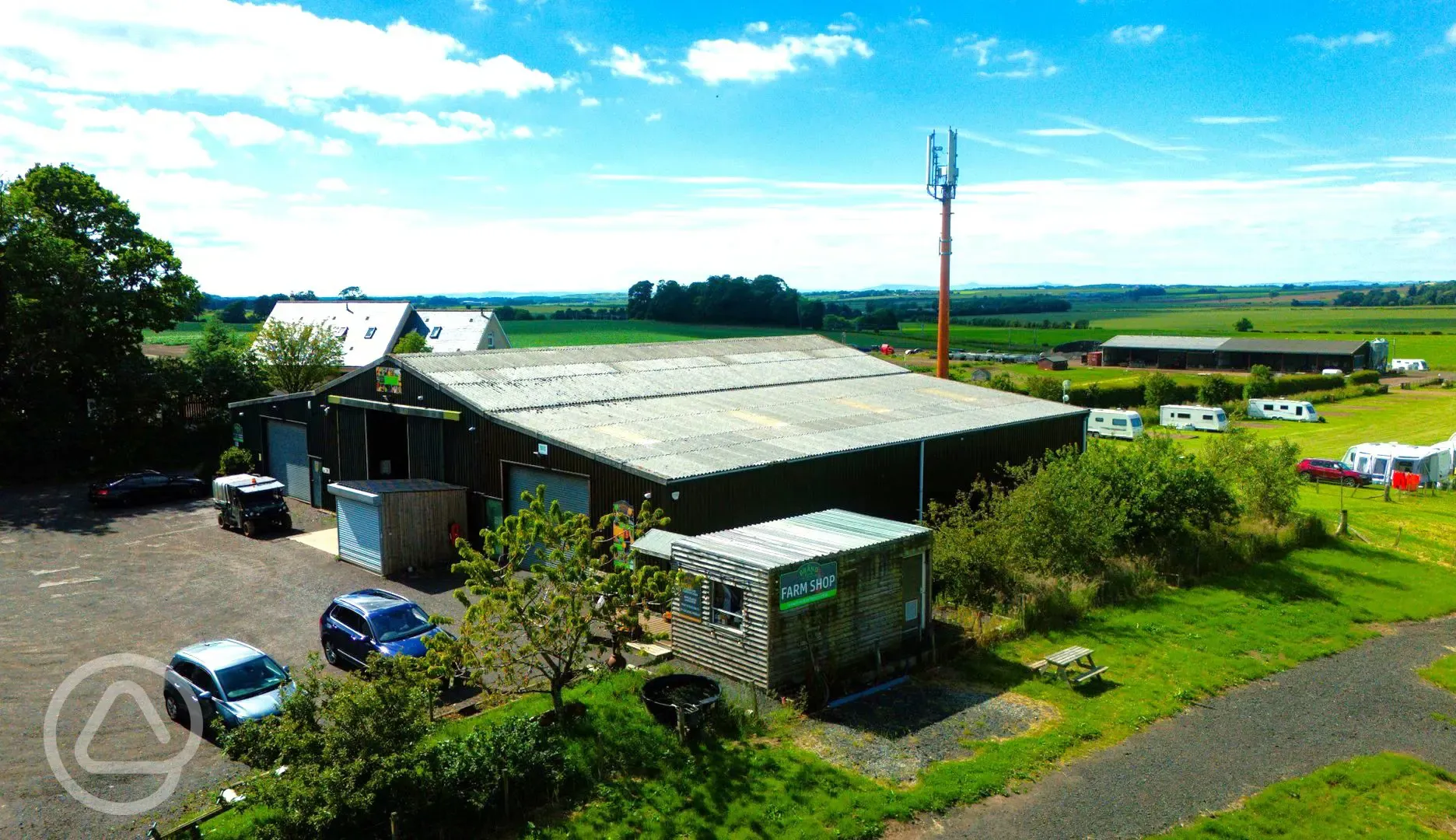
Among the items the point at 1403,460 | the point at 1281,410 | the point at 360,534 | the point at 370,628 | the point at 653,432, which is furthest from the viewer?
the point at 1281,410

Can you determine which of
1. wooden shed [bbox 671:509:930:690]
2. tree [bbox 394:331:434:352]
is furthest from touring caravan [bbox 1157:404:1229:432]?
tree [bbox 394:331:434:352]

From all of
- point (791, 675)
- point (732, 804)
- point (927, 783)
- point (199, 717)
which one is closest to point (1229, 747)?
point (927, 783)

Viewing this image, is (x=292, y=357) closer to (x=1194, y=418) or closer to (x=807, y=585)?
(x=807, y=585)

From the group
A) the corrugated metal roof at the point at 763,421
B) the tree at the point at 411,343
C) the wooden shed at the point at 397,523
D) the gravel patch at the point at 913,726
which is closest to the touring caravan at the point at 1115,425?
the corrugated metal roof at the point at 763,421

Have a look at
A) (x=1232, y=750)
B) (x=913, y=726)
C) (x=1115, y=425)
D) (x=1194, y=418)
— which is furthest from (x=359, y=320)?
(x=1232, y=750)

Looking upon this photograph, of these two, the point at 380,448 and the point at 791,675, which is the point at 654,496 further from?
the point at 380,448

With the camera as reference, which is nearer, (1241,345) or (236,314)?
(1241,345)
